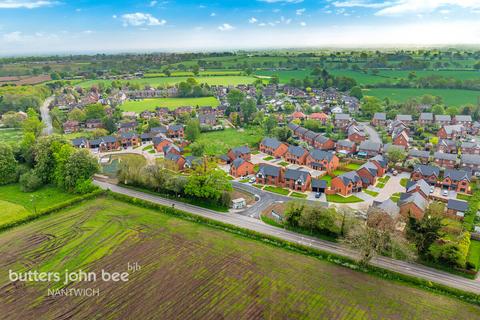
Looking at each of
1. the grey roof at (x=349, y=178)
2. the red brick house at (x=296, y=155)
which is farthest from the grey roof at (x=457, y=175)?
the red brick house at (x=296, y=155)

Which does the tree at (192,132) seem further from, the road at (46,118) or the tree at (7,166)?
the road at (46,118)

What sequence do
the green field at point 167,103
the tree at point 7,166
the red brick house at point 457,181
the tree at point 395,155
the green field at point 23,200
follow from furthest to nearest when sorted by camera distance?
the green field at point 167,103 < the tree at point 395,155 < the tree at point 7,166 < the red brick house at point 457,181 < the green field at point 23,200

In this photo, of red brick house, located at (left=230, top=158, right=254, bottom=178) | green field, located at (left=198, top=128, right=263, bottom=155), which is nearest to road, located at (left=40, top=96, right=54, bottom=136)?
green field, located at (left=198, top=128, right=263, bottom=155)

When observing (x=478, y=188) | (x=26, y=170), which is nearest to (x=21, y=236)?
(x=26, y=170)

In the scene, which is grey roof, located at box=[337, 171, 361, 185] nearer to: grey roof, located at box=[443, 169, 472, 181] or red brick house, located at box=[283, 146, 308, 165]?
red brick house, located at box=[283, 146, 308, 165]

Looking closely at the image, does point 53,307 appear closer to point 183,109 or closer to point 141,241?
point 141,241
